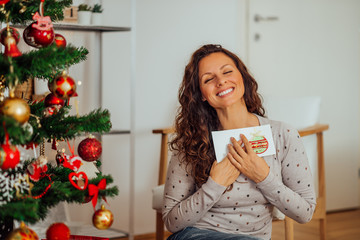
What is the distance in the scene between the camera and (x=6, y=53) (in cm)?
109

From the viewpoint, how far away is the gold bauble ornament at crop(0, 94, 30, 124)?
100cm

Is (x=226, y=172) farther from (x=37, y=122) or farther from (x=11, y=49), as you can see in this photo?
(x=11, y=49)

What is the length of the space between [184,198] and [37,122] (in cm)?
60

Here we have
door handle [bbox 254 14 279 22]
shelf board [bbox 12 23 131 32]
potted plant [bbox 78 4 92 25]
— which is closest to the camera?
shelf board [bbox 12 23 131 32]

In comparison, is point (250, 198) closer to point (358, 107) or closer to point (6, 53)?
point (6, 53)

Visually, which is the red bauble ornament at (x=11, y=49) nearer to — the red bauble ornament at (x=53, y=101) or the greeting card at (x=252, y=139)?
the red bauble ornament at (x=53, y=101)

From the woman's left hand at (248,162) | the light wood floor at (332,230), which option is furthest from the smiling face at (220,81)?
the light wood floor at (332,230)

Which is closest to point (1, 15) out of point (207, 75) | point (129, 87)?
point (207, 75)

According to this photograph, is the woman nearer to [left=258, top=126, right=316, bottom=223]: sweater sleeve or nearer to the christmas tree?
[left=258, top=126, right=316, bottom=223]: sweater sleeve

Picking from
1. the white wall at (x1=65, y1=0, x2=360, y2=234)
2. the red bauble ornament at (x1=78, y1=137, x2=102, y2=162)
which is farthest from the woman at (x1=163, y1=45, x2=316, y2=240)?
the white wall at (x1=65, y1=0, x2=360, y2=234)

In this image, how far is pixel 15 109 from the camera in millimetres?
1004

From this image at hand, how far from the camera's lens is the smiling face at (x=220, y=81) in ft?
5.25

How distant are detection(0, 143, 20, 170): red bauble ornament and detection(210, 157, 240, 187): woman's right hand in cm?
66

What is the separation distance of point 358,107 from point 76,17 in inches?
85.3
